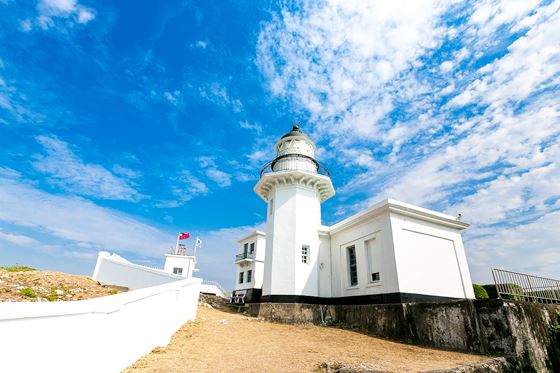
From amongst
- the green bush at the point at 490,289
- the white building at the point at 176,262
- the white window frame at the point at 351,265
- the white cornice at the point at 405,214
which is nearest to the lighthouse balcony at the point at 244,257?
the white building at the point at 176,262

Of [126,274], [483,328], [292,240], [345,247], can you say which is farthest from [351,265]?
[126,274]

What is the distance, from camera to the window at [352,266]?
12.9 meters

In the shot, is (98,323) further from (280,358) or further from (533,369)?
(533,369)

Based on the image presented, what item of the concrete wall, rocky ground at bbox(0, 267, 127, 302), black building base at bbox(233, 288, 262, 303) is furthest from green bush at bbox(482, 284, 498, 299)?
rocky ground at bbox(0, 267, 127, 302)

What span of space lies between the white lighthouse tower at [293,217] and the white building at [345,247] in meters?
0.05

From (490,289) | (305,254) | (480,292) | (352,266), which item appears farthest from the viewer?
(490,289)

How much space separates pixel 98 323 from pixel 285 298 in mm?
10557

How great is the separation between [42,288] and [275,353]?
7155 millimetres

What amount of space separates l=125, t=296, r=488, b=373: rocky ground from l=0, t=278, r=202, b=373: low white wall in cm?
49

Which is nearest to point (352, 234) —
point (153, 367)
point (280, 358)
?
point (280, 358)

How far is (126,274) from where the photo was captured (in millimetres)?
13281

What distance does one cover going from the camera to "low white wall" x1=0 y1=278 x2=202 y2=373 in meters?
2.45

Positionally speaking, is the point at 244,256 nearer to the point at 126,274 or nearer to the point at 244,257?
the point at 244,257

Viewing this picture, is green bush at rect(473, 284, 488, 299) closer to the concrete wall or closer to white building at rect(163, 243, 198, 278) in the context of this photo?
the concrete wall
